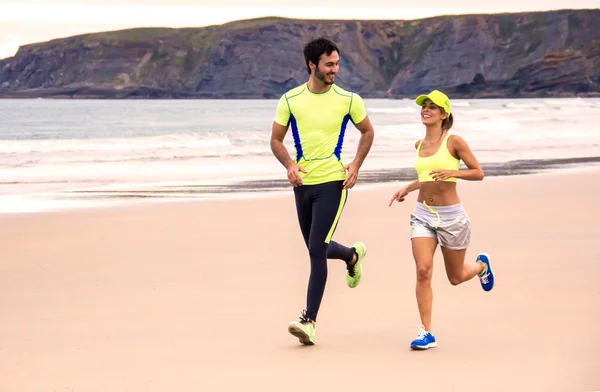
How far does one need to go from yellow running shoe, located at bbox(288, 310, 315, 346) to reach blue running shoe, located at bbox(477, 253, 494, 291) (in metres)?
1.33

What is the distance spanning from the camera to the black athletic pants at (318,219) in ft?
20.9

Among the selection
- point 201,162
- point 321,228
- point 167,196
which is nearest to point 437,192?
point 321,228

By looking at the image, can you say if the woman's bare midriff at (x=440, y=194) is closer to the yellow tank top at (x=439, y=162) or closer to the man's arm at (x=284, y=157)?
the yellow tank top at (x=439, y=162)

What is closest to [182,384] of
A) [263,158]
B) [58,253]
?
[58,253]

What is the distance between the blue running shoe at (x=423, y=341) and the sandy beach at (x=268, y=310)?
5 centimetres

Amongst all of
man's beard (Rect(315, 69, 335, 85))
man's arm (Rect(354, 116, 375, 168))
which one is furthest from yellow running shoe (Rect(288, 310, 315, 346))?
man's beard (Rect(315, 69, 335, 85))

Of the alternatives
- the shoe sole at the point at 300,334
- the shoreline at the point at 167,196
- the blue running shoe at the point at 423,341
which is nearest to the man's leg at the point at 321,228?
the shoe sole at the point at 300,334

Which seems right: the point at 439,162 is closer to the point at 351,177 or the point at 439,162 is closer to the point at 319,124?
the point at 351,177

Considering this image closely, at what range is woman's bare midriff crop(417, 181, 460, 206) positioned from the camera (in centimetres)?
632

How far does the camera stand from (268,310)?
7.21 m

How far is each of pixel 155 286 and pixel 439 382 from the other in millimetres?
3232

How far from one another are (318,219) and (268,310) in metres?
1.09

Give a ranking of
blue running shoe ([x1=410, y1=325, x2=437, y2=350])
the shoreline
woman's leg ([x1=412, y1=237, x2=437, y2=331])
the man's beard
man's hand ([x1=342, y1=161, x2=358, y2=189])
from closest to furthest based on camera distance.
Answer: blue running shoe ([x1=410, y1=325, x2=437, y2=350]) < woman's leg ([x1=412, y1=237, x2=437, y2=331]) < the man's beard < man's hand ([x1=342, y1=161, x2=358, y2=189]) < the shoreline

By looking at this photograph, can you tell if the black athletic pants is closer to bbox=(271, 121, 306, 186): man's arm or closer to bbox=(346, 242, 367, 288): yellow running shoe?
bbox=(271, 121, 306, 186): man's arm
